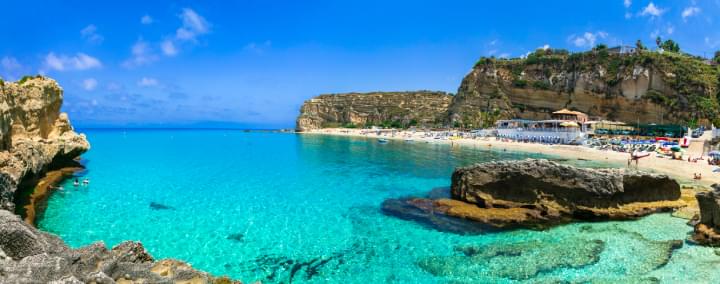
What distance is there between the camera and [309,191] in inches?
965

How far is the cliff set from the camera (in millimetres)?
73562

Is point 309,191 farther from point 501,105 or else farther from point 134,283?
point 501,105

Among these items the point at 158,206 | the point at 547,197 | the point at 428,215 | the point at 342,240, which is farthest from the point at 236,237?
the point at 547,197

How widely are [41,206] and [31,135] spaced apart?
877cm

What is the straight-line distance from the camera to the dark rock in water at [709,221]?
500 inches

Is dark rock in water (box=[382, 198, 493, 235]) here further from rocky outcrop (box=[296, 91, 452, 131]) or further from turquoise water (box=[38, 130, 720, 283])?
rocky outcrop (box=[296, 91, 452, 131])

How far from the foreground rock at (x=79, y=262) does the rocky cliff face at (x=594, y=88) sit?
309 feet

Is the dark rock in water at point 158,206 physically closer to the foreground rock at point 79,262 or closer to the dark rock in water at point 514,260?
the foreground rock at point 79,262

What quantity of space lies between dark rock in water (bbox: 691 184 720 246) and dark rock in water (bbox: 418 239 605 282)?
3.36 meters

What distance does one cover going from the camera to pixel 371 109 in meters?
157

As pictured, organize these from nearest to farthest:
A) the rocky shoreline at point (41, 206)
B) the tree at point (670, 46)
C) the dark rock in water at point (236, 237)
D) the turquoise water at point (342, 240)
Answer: the rocky shoreline at point (41, 206)
the turquoise water at point (342, 240)
the dark rock in water at point (236, 237)
the tree at point (670, 46)

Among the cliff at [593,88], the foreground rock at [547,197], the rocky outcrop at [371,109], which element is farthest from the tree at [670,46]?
the foreground rock at [547,197]

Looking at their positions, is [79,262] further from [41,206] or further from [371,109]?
[371,109]

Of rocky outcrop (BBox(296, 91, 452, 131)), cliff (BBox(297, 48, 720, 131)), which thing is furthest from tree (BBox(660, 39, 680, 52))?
rocky outcrop (BBox(296, 91, 452, 131))
